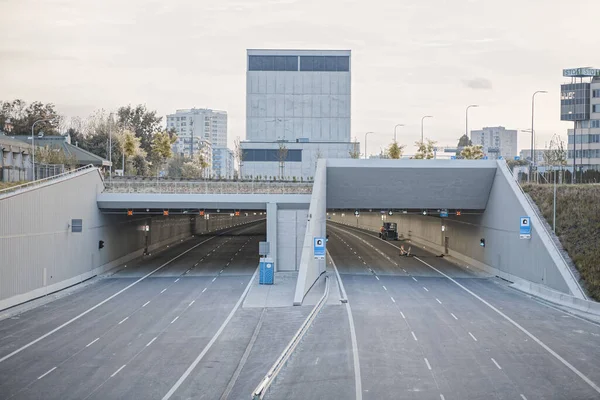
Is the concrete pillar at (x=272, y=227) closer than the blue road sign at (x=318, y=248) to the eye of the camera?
No

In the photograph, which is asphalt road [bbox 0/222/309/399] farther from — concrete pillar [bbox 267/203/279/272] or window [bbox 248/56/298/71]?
window [bbox 248/56/298/71]

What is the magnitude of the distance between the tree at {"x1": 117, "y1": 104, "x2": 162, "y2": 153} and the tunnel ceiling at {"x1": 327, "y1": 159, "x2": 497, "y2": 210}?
95.1 meters

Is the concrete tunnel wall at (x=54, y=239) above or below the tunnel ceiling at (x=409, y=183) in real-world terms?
below

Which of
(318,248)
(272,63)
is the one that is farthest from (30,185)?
(272,63)

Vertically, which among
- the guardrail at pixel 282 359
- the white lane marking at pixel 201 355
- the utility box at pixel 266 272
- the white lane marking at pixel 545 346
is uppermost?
the utility box at pixel 266 272

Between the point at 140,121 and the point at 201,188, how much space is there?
9779 cm

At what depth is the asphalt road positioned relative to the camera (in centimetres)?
2192

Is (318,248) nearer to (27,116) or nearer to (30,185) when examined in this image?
(30,185)

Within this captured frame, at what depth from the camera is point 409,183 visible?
52.9 metres

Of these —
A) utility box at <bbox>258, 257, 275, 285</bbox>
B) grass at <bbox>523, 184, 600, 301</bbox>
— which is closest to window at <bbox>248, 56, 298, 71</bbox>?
grass at <bbox>523, 184, 600, 301</bbox>

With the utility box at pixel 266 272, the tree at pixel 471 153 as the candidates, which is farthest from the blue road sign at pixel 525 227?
the tree at pixel 471 153

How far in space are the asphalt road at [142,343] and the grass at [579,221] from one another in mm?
17287

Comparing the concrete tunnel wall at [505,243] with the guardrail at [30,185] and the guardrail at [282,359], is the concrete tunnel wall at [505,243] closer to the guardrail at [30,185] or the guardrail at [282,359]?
the guardrail at [282,359]

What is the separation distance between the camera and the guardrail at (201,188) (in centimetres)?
5156
